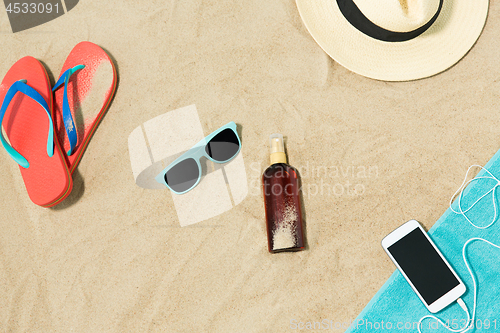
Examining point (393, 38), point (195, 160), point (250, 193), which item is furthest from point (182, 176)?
point (393, 38)

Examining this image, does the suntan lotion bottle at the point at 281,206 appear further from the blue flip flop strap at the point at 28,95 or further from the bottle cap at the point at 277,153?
the blue flip flop strap at the point at 28,95

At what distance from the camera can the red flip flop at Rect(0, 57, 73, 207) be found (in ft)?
3.30

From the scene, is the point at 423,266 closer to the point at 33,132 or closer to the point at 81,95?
the point at 81,95

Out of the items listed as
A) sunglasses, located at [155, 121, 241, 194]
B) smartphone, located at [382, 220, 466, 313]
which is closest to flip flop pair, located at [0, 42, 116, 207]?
sunglasses, located at [155, 121, 241, 194]

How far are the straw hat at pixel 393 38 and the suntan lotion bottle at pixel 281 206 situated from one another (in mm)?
354

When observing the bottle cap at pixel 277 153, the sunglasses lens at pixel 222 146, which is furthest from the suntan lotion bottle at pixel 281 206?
the sunglasses lens at pixel 222 146

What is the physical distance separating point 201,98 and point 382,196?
2.23ft

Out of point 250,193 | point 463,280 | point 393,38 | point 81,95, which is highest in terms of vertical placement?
point 393,38

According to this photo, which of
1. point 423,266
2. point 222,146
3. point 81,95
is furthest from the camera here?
point 81,95

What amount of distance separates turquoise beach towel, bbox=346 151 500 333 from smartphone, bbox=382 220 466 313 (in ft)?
0.11

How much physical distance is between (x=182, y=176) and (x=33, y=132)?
593 millimetres

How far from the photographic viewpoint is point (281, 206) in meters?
0.90

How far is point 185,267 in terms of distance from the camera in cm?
95

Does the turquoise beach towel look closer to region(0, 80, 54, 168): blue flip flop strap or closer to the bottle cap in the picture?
the bottle cap
